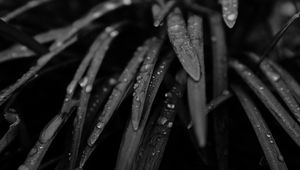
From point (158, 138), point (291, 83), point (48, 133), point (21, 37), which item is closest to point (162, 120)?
point (158, 138)

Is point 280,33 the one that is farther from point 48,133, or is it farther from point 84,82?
point 48,133

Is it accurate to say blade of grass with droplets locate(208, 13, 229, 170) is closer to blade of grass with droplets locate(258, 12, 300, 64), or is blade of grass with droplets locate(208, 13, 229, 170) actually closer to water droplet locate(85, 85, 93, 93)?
blade of grass with droplets locate(258, 12, 300, 64)

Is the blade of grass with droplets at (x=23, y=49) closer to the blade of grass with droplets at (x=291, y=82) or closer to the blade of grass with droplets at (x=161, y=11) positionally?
the blade of grass with droplets at (x=161, y=11)

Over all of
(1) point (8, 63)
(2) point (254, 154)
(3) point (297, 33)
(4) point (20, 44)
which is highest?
(4) point (20, 44)

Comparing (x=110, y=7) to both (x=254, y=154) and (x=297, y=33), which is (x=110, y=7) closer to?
(x=254, y=154)

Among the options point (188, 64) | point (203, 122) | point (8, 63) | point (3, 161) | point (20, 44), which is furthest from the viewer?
point (8, 63)

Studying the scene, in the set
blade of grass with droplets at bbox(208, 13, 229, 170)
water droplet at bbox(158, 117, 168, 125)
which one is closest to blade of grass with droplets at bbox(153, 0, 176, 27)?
blade of grass with droplets at bbox(208, 13, 229, 170)

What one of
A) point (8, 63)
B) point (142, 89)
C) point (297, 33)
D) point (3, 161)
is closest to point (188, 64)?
point (142, 89)
